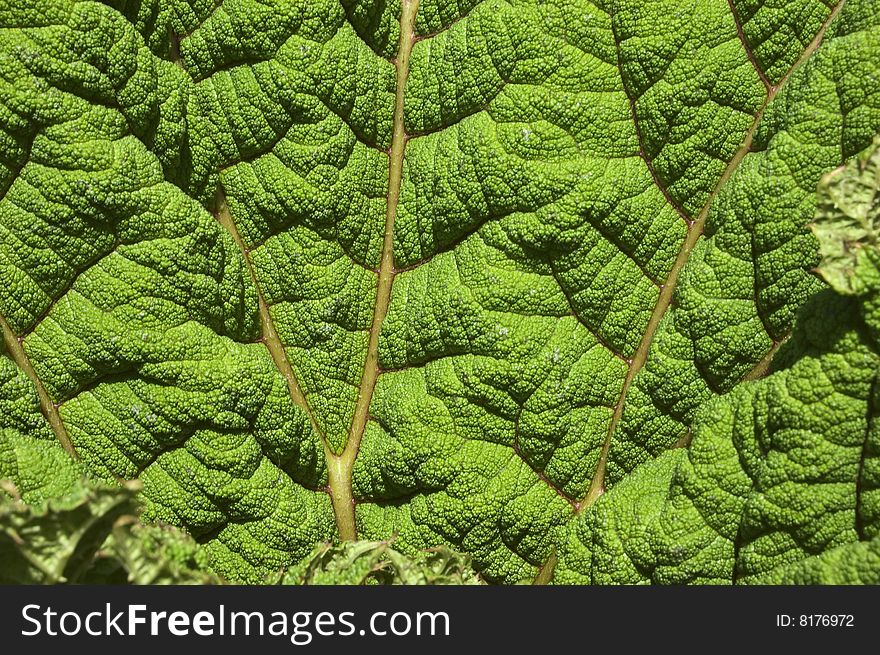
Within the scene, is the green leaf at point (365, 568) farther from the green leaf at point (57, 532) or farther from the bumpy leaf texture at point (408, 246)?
the green leaf at point (57, 532)

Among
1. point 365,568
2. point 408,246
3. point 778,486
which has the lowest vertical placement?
point 365,568

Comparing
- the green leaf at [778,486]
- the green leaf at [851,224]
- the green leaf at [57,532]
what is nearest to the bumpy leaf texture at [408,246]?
the green leaf at [778,486]

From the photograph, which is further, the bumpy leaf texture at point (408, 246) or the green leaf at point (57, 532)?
the bumpy leaf texture at point (408, 246)

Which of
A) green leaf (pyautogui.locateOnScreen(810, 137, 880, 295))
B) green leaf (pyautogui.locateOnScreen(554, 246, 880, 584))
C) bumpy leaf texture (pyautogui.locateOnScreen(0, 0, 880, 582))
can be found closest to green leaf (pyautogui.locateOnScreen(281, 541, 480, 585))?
bumpy leaf texture (pyautogui.locateOnScreen(0, 0, 880, 582))

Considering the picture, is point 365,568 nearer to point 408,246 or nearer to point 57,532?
point 57,532

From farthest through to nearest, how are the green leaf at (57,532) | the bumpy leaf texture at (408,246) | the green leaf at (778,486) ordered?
the bumpy leaf texture at (408,246)
the green leaf at (778,486)
the green leaf at (57,532)

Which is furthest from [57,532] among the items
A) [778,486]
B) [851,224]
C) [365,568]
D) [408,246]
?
[851,224]

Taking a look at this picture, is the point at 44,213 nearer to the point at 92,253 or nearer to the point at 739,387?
the point at 92,253

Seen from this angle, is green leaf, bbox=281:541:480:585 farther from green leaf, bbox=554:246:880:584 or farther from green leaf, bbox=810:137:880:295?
green leaf, bbox=810:137:880:295

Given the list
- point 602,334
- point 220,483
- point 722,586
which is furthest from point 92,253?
point 722,586
